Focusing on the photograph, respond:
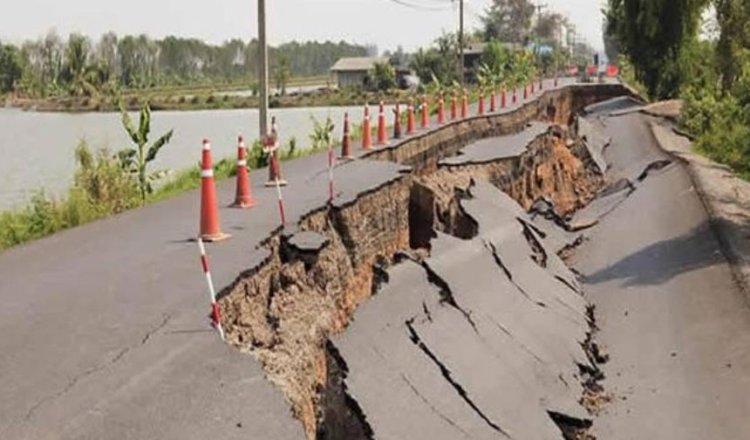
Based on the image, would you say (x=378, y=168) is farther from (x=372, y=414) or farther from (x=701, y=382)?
(x=372, y=414)

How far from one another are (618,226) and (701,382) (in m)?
6.67

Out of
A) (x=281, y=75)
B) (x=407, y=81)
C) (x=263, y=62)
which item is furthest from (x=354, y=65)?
(x=263, y=62)

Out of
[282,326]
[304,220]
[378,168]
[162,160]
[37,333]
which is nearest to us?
[37,333]

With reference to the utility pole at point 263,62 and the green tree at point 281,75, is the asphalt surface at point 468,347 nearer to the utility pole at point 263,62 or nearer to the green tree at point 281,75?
the utility pole at point 263,62

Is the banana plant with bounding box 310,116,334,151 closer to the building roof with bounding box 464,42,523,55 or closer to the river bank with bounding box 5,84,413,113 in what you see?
the river bank with bounding box 5,84,413,113

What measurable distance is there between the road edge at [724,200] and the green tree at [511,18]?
107m

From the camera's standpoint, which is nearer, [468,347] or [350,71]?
[468,347]

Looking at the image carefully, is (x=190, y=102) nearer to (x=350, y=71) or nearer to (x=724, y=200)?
(x=350, y=71)

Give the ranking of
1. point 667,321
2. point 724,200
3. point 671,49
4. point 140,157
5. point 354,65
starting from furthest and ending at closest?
1. point 354,65
2. point 671,49
3. point 724,200
4. point 140,157
5. point 667,321

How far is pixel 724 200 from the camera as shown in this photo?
1477cm

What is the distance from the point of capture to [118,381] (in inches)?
194

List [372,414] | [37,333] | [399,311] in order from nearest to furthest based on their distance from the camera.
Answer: [372,414], [37,333], [399,311]

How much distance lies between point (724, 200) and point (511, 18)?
122 meters

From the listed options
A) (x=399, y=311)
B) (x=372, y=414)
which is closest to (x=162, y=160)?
(x=399, y=311)
